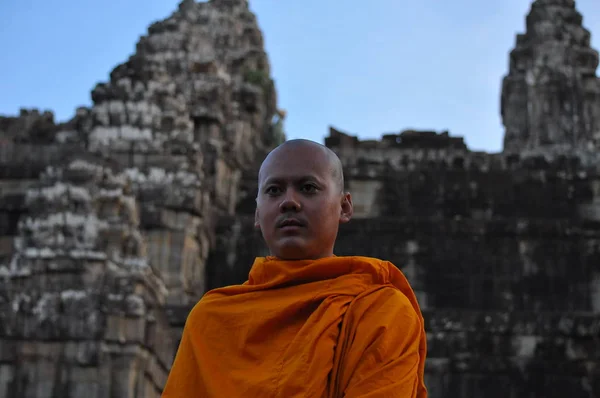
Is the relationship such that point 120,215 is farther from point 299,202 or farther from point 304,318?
point 304,318

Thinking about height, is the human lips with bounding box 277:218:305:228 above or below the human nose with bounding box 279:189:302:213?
below

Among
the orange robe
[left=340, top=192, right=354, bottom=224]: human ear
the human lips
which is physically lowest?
the orange robe

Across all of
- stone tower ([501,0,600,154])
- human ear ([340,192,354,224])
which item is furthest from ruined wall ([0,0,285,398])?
human ear ([340,192,354,224])

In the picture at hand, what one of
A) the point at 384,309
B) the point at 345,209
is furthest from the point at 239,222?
the point at 384,309

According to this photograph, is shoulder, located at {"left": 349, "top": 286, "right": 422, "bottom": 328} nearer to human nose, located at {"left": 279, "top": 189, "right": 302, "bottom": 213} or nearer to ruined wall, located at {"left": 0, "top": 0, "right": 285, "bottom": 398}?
human nose, located at {"left": 279, "top": 189, "right": 302, "bottom": 213}

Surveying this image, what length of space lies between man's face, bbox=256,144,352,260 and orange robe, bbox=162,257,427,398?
0.10 m

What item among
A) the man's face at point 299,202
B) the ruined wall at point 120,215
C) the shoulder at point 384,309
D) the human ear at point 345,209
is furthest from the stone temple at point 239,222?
the shoulder at point 384,309

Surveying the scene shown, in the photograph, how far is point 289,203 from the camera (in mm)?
4668

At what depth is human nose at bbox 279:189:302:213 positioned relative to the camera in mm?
4668

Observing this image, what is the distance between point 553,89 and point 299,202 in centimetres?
2779

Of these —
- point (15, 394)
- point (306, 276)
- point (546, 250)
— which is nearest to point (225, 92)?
point (546, 250)

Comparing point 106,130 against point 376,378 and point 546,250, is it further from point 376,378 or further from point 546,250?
point 376,378

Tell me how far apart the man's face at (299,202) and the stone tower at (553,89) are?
2546 cm

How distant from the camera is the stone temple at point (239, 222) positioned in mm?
16250
